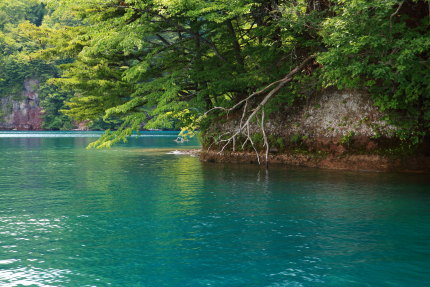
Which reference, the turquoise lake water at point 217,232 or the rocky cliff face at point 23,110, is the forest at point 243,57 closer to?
the turquoise lake water at point 217,232

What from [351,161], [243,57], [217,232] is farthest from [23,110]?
[217,232]

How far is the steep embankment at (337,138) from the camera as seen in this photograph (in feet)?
69.9

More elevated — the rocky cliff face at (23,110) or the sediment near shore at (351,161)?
the rocky cliff face at (23,110)

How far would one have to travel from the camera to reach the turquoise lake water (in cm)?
742

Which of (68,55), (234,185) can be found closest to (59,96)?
(68,55)

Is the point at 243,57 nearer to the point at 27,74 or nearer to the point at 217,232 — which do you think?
the point at 217,232

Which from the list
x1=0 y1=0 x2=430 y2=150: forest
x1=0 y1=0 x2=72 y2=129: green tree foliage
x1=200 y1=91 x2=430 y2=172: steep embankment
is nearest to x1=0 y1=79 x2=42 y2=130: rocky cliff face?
x1=0 y1=0 x2=72 y2=129: green tree foliage

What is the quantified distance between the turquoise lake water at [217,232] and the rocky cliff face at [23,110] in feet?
305

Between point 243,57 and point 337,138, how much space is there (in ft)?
21.4

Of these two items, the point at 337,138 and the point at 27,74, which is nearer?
the point at 337,138

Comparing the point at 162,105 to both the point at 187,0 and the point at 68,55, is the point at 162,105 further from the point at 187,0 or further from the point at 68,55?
the point at 68,55

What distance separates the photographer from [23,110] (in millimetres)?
105750

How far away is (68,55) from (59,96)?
251 ft

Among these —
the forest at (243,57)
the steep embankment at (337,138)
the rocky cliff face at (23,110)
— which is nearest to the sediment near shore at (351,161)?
the steep embankment at (337,138)
